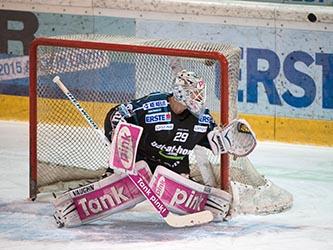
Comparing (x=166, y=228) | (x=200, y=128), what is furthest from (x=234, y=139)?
(x=166, y=228)

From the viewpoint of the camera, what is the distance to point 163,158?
20.8ft

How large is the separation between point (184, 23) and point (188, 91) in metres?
2.15

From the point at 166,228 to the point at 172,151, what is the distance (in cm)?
39

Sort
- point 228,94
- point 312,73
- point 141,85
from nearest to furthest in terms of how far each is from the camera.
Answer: point 228,94, point 141,85, point 312,73

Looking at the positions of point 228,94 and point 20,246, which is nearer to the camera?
point 20,246

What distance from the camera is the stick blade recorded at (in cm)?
621

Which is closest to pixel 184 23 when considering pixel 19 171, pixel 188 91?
pixel 19 171

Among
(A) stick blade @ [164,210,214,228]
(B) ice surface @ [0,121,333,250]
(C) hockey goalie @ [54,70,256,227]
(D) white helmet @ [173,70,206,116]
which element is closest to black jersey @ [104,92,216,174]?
(C) hockey goalie @ [54,70,256,227]

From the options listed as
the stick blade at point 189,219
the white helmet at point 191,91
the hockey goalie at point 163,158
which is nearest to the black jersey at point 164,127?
the hockey goalie at point 163,158

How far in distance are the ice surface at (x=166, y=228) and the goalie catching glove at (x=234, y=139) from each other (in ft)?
1.31

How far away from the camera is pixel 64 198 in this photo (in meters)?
6.30

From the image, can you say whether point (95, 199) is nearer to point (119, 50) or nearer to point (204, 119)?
point (204, 119)

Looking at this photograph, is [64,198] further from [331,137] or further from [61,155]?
[331,137]

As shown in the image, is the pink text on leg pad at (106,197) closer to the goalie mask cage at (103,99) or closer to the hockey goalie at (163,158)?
the hockey goalie at (163,158)
